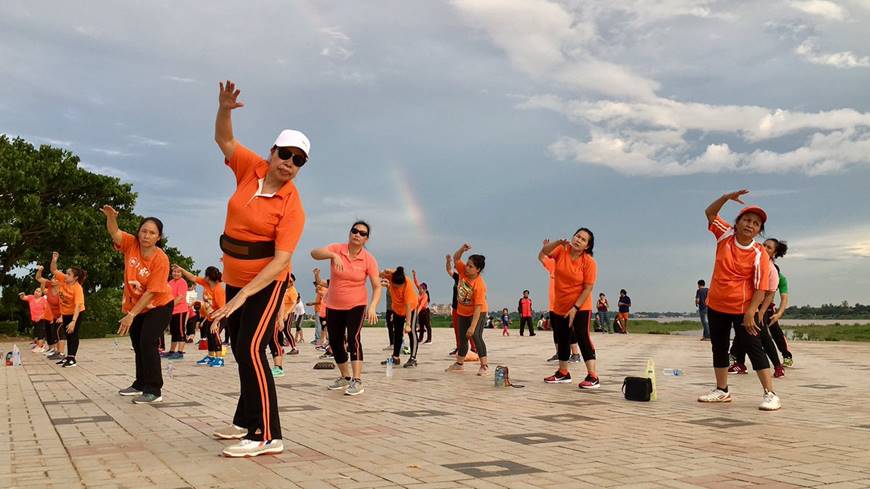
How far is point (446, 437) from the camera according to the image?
568 cm

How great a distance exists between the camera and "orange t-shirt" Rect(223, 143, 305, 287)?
5008 mm

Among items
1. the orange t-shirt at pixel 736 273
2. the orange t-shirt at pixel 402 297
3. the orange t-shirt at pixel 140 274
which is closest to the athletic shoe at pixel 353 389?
the orange t-shirt at pixel 140 274

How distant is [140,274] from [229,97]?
3.77 metres

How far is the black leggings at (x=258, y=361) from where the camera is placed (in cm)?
497

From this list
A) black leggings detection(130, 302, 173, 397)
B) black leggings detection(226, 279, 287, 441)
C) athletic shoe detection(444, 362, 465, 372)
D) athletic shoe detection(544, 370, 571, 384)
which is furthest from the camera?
athletic shoe detection(444, 362, 465, 372)

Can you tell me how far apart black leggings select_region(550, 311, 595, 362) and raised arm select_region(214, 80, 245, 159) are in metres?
5.68

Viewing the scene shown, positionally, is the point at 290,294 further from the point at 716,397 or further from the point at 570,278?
the point at 716,397

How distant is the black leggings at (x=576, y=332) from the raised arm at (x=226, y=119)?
568cm

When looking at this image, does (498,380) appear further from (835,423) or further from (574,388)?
(835,423)

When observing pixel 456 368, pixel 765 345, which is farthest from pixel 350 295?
pixel 765 345

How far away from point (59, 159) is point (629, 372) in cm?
3113

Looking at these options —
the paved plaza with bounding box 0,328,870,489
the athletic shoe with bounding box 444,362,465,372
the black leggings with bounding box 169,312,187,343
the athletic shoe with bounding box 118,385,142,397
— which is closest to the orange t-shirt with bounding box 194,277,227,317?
the black leggings with bounding box 169,312,187,343

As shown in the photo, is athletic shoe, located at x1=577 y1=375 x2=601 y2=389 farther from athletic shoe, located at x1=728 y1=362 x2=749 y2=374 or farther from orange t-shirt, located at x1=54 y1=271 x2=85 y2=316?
orange t-shirt, located at x1=54 y1=271 x2=85 y2=316

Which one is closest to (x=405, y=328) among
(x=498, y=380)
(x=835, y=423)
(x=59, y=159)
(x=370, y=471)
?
(x=498, y=380)
